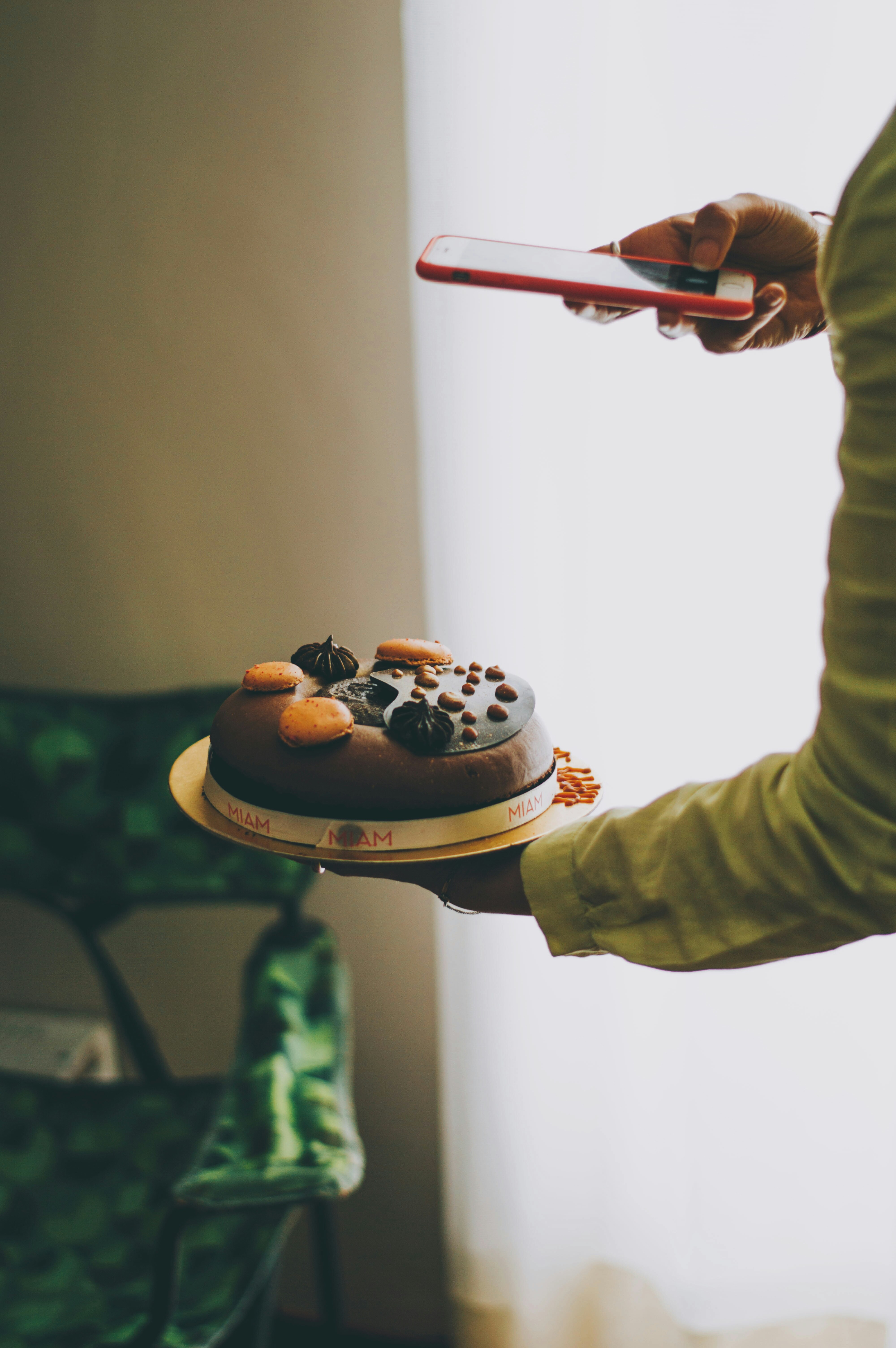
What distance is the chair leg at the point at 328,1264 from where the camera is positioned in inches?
43.1

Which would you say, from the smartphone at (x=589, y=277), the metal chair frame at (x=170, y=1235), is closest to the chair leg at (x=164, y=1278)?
the metal chair frame at (x=170, y=1235)

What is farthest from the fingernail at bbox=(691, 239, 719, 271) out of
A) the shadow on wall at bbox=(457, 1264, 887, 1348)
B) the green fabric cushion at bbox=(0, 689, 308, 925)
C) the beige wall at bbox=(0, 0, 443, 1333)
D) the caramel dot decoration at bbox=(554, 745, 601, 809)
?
the shadow on wall at bbox=(457, 1264, 887, 1348)

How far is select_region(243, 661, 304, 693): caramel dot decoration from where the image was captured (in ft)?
1.21

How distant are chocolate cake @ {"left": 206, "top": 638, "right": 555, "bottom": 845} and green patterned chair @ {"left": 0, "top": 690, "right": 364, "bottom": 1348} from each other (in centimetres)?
62

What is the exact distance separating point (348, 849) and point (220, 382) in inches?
42.8

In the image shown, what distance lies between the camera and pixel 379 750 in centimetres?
33

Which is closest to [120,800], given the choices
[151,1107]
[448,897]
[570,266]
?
[151,1107]

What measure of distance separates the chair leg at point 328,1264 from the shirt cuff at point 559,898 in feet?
2.82

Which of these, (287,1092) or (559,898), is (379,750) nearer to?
(559,898)

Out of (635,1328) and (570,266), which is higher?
(570,266)

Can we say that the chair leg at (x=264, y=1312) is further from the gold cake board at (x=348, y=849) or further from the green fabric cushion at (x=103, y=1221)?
the gold cake board at (x=348, y=849)

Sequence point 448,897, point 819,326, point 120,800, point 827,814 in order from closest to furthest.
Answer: point 827,814 < point 448,897 < point 819,326 < point 120,800

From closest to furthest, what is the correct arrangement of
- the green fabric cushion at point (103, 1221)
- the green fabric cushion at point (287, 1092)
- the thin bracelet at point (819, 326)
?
the thin bracelet at point (819, 326)
the green fabric cushion at point (287, 1092)
the green fabric cushion at point (103, 1221)

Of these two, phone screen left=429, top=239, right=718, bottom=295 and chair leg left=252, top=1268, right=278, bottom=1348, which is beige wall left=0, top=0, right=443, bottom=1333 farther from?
phone screen left=429, top=239, right=718, bottom=295
